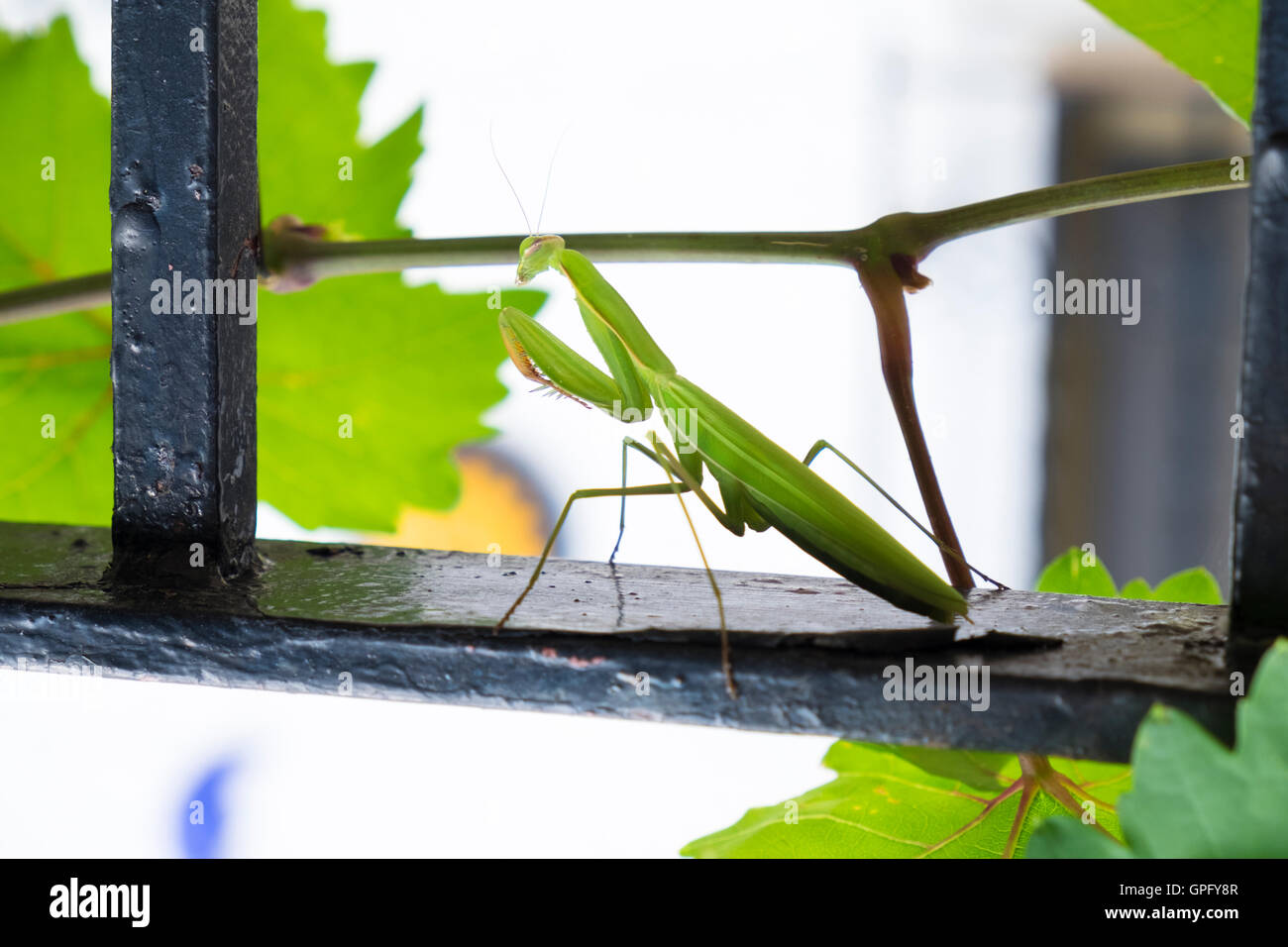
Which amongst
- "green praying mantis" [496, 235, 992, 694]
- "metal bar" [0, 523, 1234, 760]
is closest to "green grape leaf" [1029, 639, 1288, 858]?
"metal bar" [0, 523, 1234, 760]

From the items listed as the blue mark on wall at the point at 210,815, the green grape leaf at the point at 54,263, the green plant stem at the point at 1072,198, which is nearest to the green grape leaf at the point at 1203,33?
the green plant stem at the point at 1072,198

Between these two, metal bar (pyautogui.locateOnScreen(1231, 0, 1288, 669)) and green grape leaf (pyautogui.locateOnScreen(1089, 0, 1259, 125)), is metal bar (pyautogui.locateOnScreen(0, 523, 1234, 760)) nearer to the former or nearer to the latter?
metal bar (pyautogui.locateOnScreen(1231, 0, 1288, 669))

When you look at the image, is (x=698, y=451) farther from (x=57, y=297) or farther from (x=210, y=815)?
(x=210, y=815)

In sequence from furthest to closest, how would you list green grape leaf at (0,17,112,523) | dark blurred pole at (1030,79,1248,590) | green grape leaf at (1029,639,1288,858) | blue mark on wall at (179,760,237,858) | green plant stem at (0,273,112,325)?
dark blurred pole at (1030,79,1248,590) → blue mark on wall at (179,760,237,858) → green grape leaf at (0,17,112,523) → green plant stem at (0,273,112,325) → green grape leaf at (1029,639,1288,858)

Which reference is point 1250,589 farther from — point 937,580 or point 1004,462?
point 1004,462

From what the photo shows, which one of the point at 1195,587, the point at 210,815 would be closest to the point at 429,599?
the point at 1195,587

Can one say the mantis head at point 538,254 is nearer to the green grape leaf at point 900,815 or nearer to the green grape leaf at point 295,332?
the green grape leaf at point 295,332
